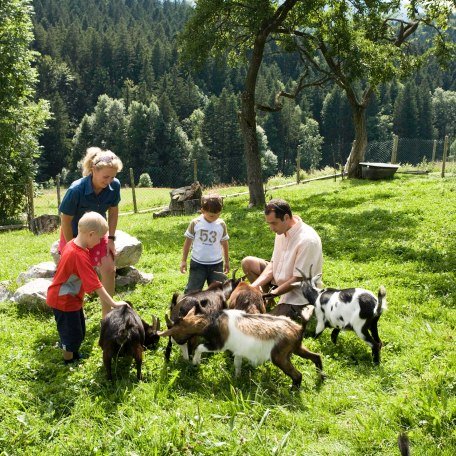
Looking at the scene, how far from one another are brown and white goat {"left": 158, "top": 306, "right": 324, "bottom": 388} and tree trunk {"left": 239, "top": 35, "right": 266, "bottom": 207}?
36.3ft

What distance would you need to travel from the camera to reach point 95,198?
5.22 metres

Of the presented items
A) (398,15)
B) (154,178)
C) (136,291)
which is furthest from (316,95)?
(136,291)

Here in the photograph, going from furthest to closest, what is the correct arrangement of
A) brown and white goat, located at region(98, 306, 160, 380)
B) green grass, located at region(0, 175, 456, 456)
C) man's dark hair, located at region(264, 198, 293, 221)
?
man's dark hair, located at region(264, 198, 293, 221), brown and white goat, located at region(98, 306, 160, 380), green grass, located at region(0, 175, 456, 456)

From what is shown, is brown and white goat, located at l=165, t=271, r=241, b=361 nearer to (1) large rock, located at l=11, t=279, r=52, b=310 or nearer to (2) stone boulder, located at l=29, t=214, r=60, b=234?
(1) large rock, located at l=11, t=279, r=52, b=310

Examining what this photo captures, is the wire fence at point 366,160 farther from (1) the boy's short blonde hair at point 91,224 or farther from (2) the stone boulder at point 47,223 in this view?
(1) the boy's short blonde hair at point 91,224

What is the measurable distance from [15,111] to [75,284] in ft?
56.6

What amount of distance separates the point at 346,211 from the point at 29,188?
39.2 feet

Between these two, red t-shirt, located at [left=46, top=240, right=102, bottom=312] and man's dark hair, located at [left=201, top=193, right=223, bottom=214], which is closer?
red t-shirt, located at [left=46, top=240, right=102, bottom=312]

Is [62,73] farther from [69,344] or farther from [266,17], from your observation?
[69,344]

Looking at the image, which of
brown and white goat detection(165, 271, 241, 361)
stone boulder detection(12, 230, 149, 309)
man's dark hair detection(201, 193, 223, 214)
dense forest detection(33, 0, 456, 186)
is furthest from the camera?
dense forest detection(33, 0, 456, 186)

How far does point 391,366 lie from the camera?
432 cm

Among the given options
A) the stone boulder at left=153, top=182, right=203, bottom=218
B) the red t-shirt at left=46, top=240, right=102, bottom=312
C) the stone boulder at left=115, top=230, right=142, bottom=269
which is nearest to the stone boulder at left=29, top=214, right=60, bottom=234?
the stone boulder at left=153, top=182, right=203, bottom=218

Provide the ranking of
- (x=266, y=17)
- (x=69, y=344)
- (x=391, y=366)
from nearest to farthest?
(x=391, y=366)
(x=69, y=344)
(x=266, y=17)

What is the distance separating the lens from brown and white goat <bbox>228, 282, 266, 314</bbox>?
477cm
